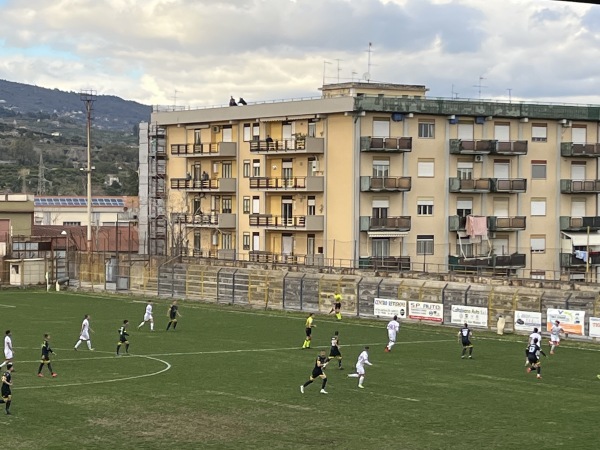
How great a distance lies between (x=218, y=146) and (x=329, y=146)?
13768 mm

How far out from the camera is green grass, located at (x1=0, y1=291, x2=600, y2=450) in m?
35.3

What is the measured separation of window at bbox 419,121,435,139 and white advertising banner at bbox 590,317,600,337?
34.7 m

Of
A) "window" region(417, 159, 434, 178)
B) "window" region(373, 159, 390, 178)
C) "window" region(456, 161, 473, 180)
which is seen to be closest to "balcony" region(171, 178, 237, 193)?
"window" region(373, 159, 390, 178)

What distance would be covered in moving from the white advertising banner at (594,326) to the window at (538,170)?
1504 inches

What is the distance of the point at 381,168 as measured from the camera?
296 ft

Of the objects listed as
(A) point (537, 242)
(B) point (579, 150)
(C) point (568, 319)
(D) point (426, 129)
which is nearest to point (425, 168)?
(D) point (426, 129)

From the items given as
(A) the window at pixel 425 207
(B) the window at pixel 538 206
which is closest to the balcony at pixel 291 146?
(A) the window at pixel 425 207

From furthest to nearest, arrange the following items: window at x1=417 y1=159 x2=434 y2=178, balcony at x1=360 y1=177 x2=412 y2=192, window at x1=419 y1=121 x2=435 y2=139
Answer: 1. window at x1=417 y1=159 x2=434 y2=178
2. window at x1=419 y1=121 x2=435 y2=139
3. balcony at x1=360 y1=177 x2=412 y2=192

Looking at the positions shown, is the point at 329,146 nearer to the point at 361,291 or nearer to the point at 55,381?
the point at 361,291

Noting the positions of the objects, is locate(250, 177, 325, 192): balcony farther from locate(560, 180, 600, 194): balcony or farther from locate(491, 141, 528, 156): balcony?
locate(560, 180, 600, 194): balcony

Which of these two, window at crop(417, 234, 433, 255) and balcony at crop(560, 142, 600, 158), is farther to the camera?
balcony at crop(560, 142, 600, 158)

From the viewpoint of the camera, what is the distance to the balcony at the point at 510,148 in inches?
3676

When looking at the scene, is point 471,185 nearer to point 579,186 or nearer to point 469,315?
point 579,186

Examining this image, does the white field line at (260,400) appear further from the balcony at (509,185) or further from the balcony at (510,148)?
the balcony at (510,148)
